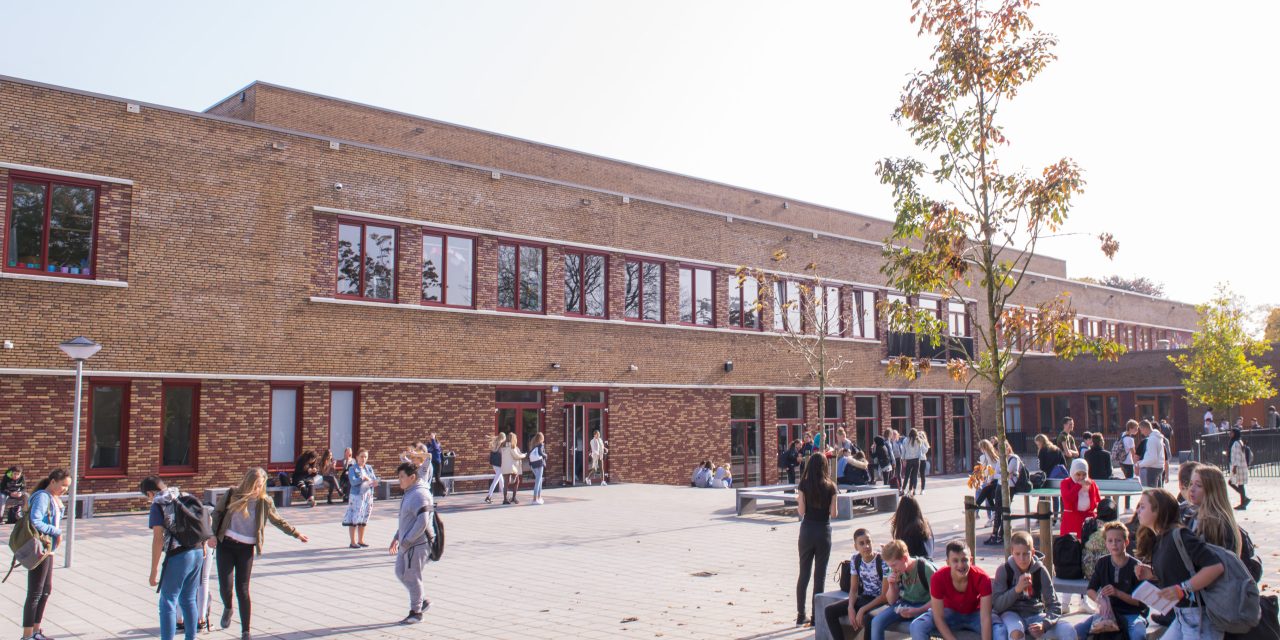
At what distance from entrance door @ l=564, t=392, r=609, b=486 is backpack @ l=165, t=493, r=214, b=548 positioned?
56.6 ft

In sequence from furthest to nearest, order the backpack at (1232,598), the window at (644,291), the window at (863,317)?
1. the window at (863,317)
2. the window at (644,291)
3. the backpack at (1232,598)

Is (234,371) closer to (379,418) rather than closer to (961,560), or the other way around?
(379,418)

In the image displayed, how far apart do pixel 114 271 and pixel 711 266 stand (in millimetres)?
16154

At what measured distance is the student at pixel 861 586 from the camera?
25.3 feet

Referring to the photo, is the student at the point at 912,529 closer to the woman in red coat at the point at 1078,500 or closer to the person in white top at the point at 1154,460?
the woman in red coat at the point at 1078,500

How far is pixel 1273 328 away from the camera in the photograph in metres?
70.1

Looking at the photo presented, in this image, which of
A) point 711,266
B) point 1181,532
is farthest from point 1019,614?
point 711,266

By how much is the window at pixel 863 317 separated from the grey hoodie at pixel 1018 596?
2667cm

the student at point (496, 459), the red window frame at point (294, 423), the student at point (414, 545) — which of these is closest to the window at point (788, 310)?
the student at point (496, 459)

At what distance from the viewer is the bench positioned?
58.6 feet

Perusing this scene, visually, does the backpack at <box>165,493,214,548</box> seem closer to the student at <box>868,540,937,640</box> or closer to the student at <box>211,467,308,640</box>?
the student at <box>211,467,308,640</box>

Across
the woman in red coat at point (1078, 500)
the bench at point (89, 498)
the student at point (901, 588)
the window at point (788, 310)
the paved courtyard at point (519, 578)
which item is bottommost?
the paved courtyard at point (519, 578)

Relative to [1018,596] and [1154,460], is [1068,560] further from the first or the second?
[1154,460]

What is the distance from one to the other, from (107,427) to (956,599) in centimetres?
1728
